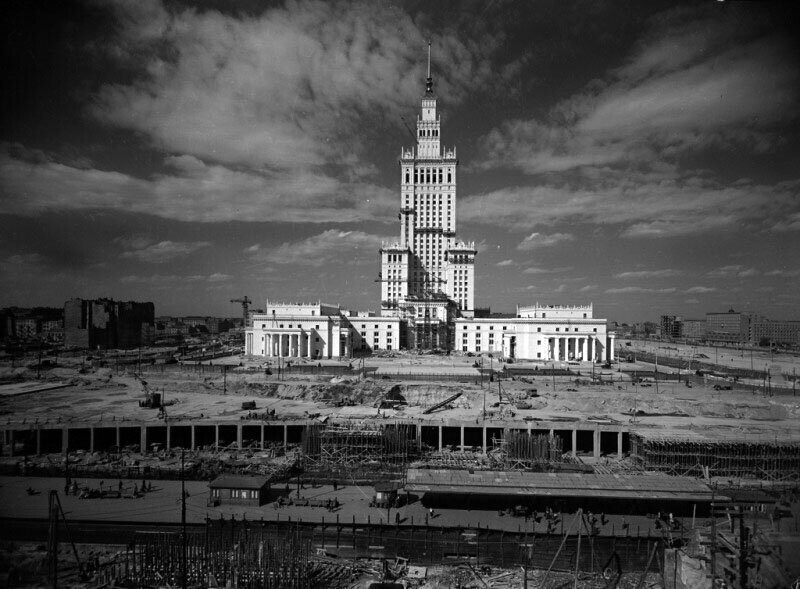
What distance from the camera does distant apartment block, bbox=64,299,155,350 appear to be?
127 m

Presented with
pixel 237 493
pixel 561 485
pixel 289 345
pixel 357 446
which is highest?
pixel 289 345

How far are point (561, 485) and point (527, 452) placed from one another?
919 cm

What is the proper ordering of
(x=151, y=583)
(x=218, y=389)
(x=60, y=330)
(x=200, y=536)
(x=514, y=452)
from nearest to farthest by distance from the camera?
(x=151, y=583) → (x=200, y=536) → (x=514, y=452) → (x=218, y=389) → (x=60, y=330)

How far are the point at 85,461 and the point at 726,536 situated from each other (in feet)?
137

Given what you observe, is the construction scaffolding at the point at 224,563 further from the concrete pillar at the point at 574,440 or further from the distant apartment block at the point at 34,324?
the distant apartment block at the point at 34,324

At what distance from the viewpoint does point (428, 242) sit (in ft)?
351

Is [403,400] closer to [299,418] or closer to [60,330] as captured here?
[299,418]

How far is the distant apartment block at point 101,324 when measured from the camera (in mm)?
126562

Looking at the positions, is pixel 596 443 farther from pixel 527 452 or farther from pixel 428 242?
pixel 428 242

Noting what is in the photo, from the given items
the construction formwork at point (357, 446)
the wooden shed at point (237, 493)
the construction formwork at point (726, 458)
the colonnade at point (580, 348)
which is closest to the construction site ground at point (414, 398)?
the construction formwork at point (726, 458)

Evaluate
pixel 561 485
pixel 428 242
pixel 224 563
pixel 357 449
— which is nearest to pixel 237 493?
pixel 224 563

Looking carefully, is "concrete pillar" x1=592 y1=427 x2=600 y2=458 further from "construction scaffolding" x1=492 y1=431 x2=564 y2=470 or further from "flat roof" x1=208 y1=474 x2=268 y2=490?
"flat roof" x1=208 y1=474 x2=268 y2=490

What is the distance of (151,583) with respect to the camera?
883 inches

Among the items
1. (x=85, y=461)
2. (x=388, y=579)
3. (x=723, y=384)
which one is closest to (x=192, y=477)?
(x=85, y=461)
